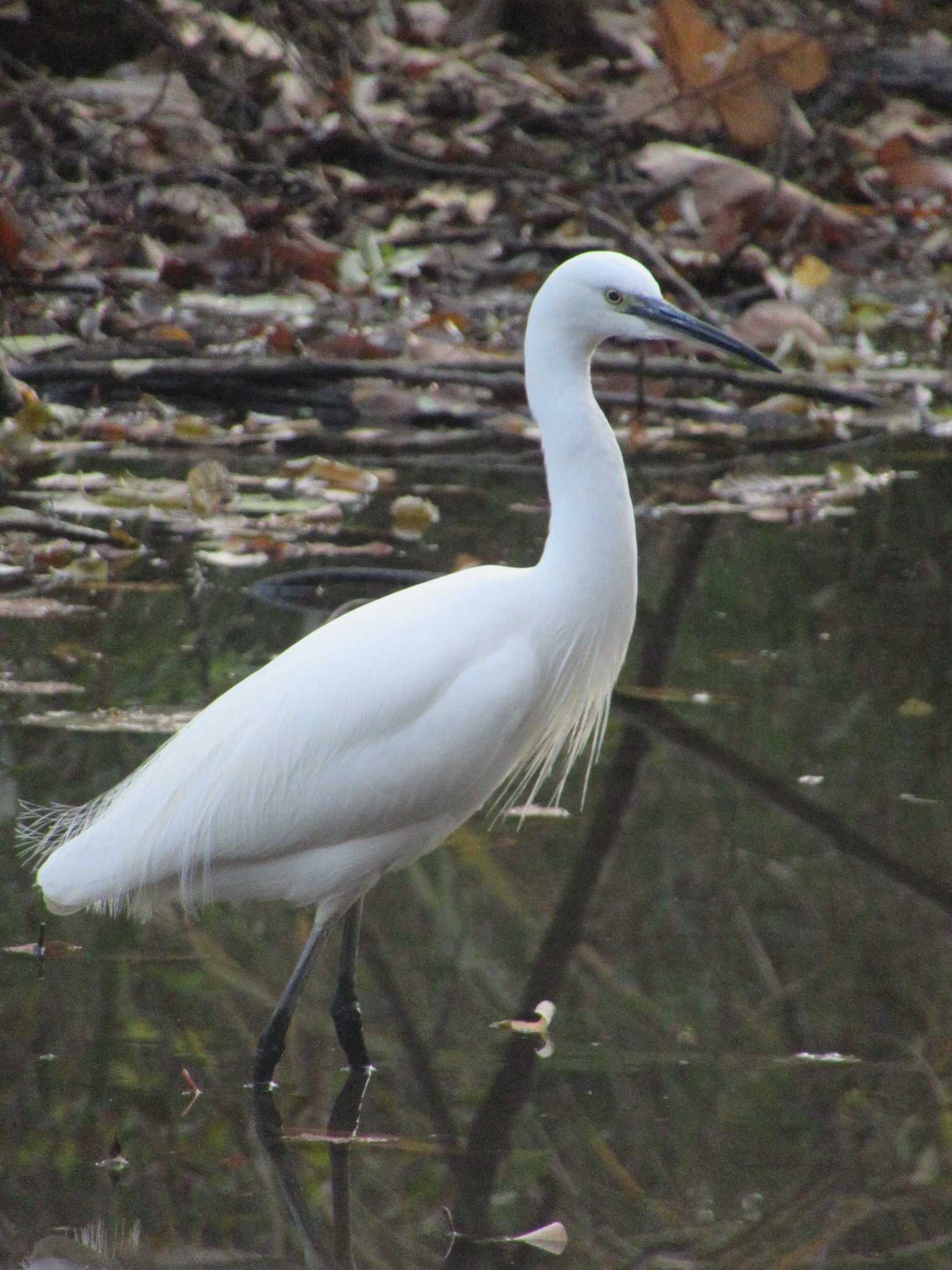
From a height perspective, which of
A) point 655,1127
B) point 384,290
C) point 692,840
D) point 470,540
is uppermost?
point 655,1127

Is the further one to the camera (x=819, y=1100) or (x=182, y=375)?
(x=182, y=375)

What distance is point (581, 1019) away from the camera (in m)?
2.86

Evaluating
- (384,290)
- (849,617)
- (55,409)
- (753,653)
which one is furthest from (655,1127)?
(384,290)

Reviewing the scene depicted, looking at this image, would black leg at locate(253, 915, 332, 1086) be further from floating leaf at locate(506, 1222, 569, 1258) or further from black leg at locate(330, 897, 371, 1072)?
floating leaf at locate(506, 1222, 569, 1258)

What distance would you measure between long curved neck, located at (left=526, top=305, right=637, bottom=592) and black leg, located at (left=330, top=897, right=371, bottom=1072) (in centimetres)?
71

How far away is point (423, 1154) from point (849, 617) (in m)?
2.61

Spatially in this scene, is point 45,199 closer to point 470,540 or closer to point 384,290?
point 384,290

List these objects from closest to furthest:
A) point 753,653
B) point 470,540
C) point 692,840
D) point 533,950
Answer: point 533,950 → point 692,840 → point 753,653 → point 470,540

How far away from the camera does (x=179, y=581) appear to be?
4.88m

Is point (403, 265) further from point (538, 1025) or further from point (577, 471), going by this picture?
point (538, 1025)

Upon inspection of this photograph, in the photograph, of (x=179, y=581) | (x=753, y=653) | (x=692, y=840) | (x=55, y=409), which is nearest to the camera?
(x=692, y=840)

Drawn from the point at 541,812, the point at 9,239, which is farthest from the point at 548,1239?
the point at 9,239

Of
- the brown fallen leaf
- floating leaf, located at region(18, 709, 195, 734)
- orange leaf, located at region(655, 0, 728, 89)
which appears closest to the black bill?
floating leaf, located at region(18, 709, 195, 734)

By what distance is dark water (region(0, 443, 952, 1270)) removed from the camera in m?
2.33
